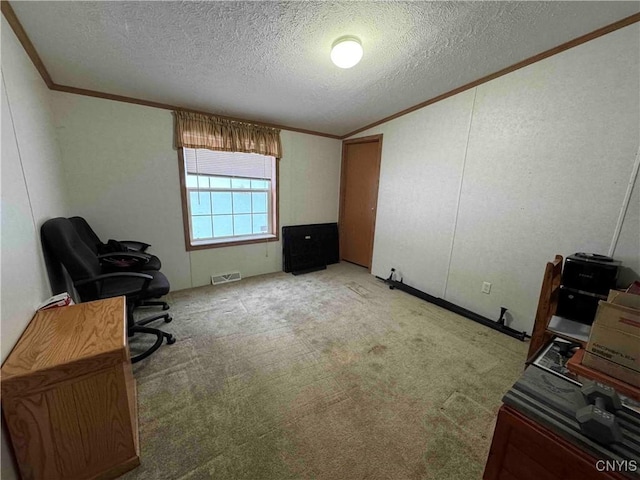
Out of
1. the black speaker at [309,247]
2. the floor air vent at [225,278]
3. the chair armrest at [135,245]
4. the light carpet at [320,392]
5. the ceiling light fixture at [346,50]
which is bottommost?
the light carpet at [320,392]

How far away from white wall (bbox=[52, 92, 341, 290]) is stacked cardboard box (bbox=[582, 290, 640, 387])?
3.38 meters

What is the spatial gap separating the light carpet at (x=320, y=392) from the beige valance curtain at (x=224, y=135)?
75.2 inches

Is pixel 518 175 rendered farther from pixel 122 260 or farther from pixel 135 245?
pixel 135 245

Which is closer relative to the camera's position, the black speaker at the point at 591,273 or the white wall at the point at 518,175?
the black speaker at the point at 591,273

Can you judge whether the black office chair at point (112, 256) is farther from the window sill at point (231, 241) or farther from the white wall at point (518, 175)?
the white wall at point (518, 175)

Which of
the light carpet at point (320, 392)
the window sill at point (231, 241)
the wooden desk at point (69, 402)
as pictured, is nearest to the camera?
the wooden desk at point (69, 402)

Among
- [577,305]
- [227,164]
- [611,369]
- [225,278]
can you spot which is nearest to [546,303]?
[577,305]

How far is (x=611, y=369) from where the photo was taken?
1.01m

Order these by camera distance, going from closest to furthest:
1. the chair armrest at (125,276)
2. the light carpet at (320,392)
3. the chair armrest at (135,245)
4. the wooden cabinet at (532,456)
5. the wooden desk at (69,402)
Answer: the wooden cabinet at (532,456), the wooden desk at (69,402), the light carpet at (320,392), the chair armrest at (125,276), the chair armrest at (135,245)

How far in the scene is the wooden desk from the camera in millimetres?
909

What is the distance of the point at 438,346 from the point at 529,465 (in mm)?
1293

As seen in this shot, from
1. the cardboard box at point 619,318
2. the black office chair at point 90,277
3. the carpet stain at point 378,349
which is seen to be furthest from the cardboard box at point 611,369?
the black office chair at point 90,277

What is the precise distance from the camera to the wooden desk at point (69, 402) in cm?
91

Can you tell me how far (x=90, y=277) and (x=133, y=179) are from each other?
4.76 feet
